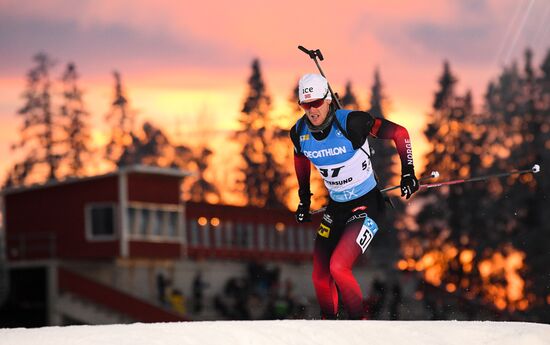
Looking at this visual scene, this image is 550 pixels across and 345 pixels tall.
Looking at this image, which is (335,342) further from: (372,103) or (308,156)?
(372,103)

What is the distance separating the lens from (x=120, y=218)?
143ft

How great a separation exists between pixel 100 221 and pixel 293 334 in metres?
35.0

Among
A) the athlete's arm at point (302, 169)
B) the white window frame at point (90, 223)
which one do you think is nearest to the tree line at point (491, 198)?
the white window frame at point (90, 223)

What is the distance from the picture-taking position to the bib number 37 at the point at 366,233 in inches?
465

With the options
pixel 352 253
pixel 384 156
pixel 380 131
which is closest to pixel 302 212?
pixel 352 253

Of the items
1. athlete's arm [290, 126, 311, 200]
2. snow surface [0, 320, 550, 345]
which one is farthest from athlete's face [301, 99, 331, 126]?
snow surface [0, 320, 550, 345]

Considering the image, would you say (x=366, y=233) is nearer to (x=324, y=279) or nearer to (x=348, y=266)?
(x=348, y=266)

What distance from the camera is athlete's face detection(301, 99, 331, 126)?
1162 cm

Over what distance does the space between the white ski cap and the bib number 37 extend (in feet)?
3.91

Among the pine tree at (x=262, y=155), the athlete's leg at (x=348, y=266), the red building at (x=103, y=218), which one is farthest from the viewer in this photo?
the pine tree at (x=262, y=155)

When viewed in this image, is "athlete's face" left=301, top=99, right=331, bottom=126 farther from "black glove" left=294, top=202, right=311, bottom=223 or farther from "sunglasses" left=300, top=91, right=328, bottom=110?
"black glove" left=294, top=202, right=311, bottom=223

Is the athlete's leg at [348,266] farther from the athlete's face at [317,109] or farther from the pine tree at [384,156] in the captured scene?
the pine tree at [384,156]

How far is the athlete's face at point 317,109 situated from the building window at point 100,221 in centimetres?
3235

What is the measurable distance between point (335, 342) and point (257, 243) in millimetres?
44484
